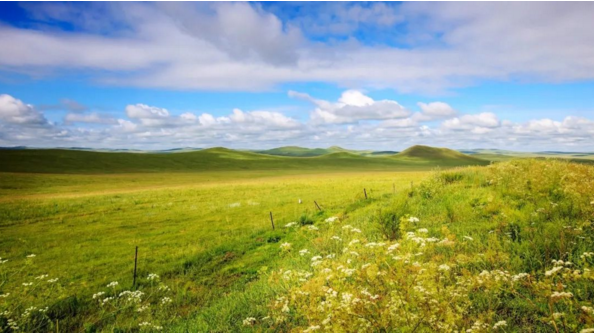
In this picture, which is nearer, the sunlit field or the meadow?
the meadow

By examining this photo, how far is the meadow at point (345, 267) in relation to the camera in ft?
18.9

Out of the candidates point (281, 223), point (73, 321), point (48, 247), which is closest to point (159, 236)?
point (48, 247)

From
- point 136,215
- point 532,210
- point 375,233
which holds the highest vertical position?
point 532,210

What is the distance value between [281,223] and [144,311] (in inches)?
466

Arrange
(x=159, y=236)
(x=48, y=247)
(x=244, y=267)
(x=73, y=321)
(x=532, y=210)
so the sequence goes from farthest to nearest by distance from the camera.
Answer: (x=159, y=236), (x=48, y=247), (x=244, y=267), (x=532, y=210), (x=73, y=321)

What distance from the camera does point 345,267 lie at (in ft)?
26.7

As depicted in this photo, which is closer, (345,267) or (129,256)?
(345,267)

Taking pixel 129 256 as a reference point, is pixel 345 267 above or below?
above

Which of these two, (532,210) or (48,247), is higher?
(532,210)

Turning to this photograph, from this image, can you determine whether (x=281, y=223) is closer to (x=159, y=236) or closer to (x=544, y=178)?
(x=159, y=236)

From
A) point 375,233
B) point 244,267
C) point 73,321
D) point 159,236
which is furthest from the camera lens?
point 159,236

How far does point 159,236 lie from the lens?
69.8 ft

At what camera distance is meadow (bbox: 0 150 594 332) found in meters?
5.77

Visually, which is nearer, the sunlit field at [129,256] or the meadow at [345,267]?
the meadow at [345,267]
